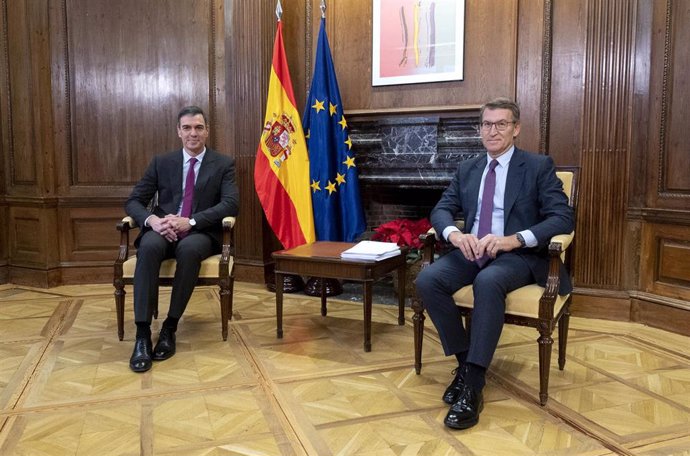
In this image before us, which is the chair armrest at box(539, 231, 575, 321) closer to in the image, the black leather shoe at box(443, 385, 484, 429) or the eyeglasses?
the black leather shoe at box(443, 385, 484, 429)

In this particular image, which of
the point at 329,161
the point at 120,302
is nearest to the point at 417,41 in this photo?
the point at 329,161

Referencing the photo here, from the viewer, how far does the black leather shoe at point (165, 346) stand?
118 inches

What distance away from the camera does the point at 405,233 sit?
163 inches

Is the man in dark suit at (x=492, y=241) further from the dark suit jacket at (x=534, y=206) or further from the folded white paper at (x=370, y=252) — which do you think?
the folded white paper at (x=370, y=252)

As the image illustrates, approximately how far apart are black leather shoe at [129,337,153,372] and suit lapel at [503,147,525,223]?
1.85 meters

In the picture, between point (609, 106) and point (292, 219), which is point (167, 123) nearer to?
point (292, 219)

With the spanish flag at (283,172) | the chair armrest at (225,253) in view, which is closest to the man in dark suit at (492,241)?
the chair armrest at (225,253)

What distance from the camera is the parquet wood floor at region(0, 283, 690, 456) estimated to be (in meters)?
2.09

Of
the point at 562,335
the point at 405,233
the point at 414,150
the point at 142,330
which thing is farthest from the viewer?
the point at 414,150

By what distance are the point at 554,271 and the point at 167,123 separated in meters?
3.77

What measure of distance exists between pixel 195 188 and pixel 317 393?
1.50 meters

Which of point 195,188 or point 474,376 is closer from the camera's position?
point 474,376

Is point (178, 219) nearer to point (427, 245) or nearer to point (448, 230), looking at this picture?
point (427, 245)

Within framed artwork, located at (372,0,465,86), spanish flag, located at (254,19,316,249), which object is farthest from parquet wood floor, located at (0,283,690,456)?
framed artwork, located at (372,0,465,86)
